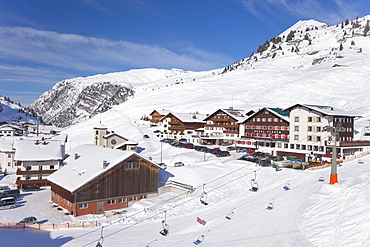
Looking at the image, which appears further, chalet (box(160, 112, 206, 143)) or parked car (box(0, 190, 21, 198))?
chalet (box(160, 112, 206, 143))

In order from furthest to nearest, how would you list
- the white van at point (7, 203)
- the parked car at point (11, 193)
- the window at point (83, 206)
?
the parked car at point (11, 193), the white van at point (7, 203), the window at point (83, 206)

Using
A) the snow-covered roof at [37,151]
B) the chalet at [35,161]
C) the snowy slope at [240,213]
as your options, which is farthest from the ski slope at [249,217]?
the snow-covered roof at [37,151]

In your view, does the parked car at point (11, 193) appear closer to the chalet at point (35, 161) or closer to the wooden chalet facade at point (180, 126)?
the chalet at point (35, 161)

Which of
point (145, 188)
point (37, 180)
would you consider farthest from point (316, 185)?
point (37, 180)

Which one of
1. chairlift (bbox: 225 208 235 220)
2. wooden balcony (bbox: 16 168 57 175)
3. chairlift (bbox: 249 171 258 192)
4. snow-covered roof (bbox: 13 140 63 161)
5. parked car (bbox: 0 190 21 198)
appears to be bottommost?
parked car (bbox: 0 190 21 198)

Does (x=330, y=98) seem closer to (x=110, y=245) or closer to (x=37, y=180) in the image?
(x=37, y=180)

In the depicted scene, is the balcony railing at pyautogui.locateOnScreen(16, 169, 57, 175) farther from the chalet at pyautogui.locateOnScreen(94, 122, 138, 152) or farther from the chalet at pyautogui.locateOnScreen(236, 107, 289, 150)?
the chalet at pyautogui.locateOnScreen(236, 107, 289, 150)

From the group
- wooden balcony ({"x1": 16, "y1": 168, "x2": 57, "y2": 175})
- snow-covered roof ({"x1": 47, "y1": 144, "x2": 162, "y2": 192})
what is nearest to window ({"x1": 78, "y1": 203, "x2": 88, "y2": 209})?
snow-covered roof ({"x1": 47, "y1": 144, "x2": 162, "y2": 192})

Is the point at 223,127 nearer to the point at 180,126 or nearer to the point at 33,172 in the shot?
the point at 180,126
